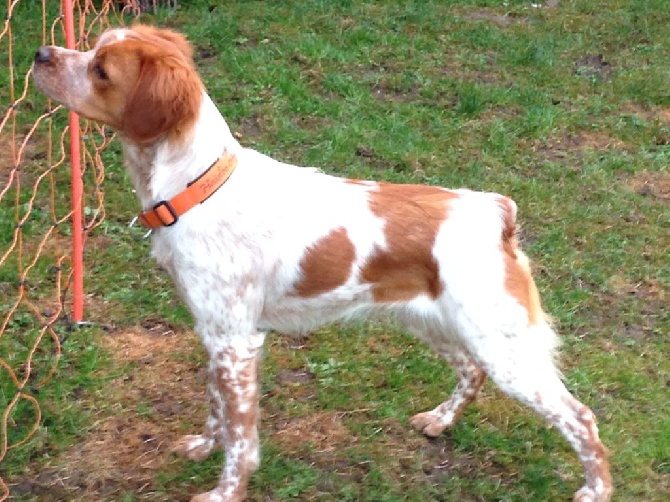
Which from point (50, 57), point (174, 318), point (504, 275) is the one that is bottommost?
point (174, 318)

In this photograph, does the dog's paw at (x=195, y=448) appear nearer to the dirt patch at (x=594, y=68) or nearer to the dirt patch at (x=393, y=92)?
the dirt patch at (x=393, y=92)

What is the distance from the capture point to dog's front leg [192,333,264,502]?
2.93 m

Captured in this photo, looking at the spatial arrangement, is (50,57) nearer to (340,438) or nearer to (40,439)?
(40,439)

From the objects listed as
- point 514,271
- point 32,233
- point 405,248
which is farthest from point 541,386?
point 32,233

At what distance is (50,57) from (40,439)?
53.8 inches

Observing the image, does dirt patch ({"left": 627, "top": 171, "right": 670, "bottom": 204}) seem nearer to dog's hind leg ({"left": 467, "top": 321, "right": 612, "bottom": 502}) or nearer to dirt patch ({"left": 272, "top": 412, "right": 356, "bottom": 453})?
dog's hind leg ({"left": 467, "top": 321, "right": 612, "bottom": 502})

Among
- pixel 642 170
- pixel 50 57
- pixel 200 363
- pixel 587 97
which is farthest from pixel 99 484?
pixel 587 97

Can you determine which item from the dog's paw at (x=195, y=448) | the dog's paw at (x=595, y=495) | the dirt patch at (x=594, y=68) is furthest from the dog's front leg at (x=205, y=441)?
the dirt patch at (x=594, y=68)

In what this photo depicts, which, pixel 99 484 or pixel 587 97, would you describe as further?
pixel 587 97

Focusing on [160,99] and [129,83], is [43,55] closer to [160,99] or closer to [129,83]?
[129,83]

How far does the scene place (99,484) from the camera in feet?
10.2

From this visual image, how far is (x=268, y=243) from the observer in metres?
2.83

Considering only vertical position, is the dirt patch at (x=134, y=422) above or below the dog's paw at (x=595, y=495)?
above

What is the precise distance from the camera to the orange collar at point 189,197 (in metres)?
→ 2.77
